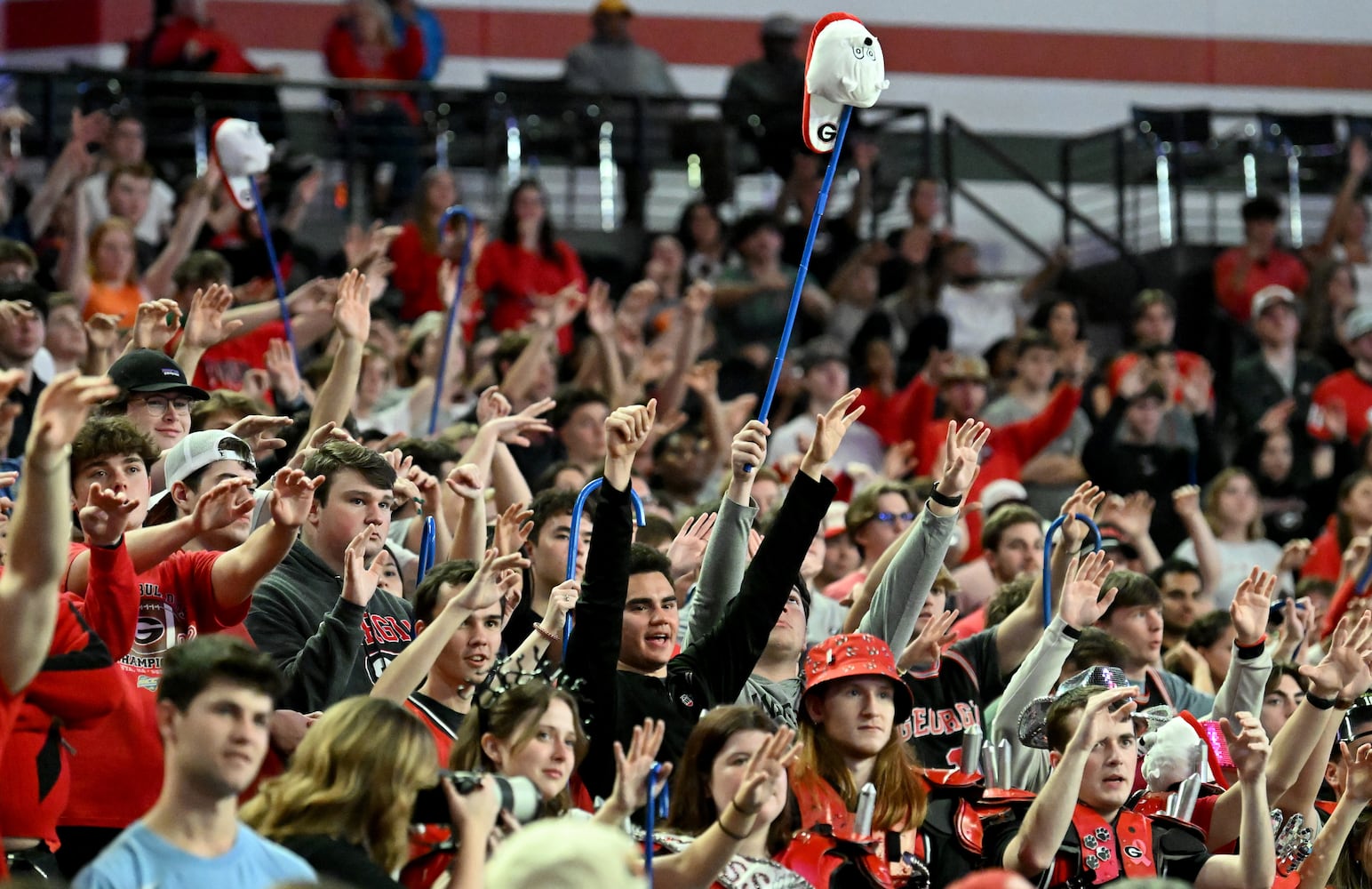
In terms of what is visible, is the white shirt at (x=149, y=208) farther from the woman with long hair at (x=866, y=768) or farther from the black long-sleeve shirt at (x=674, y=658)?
the woman with long hair at (x=866, y=768)

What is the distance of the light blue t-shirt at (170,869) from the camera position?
132 inches

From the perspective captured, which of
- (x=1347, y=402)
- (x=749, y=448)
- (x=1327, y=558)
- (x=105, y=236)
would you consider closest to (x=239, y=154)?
(x=105, y=236)

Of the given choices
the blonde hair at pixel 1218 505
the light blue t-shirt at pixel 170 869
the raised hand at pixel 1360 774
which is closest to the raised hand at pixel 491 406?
the raised hand at pixel 1360 774

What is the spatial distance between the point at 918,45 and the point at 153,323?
9.42 m

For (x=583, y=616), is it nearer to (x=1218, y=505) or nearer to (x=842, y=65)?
(x=842, y=65)

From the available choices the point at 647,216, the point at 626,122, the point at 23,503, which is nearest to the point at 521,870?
the point at 23,503

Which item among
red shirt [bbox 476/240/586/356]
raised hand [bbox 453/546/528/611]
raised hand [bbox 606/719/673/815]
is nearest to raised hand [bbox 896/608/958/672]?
raised hand [bbox 453/546/528/611]

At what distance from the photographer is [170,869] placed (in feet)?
11.1

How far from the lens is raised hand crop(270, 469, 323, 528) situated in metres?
4.39

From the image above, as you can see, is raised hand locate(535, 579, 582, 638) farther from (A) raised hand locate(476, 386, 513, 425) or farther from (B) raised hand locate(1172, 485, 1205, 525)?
(B) raised hand locate(1172, 485, 1205, 525)

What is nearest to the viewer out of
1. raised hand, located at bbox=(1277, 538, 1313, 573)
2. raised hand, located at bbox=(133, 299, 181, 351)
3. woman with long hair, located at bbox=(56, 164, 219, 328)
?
raised hand, located at bbox=(133, 299, 181, 351)

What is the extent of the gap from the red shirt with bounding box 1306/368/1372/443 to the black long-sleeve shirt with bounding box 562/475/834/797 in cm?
631

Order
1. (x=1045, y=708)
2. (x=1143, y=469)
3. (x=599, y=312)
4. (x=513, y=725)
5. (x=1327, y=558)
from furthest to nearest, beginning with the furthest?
(x=1143, y=469) → (x=1327, y=558) → (x=599, y=312) → (x=1045, y=708) → (x=513, y=725)

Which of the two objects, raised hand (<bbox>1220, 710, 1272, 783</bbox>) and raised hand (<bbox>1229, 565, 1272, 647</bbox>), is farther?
raised hand (<bbox>1229, 565, 1272, 647</bbox>)
